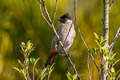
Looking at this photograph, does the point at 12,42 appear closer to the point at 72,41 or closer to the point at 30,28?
the point at 30,28

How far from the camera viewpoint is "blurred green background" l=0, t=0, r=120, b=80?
3285 millimetres

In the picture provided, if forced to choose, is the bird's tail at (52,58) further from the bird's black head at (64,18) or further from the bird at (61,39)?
the bird's black head at (64,18)

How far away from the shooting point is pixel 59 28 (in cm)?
346

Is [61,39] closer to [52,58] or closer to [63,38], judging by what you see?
[63,38]

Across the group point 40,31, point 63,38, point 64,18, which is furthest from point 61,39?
point 64,18

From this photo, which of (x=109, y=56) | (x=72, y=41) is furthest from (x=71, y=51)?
(x=109, y=56)

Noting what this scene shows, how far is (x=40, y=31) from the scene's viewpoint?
3322 mm

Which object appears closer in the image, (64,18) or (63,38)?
(63,38)

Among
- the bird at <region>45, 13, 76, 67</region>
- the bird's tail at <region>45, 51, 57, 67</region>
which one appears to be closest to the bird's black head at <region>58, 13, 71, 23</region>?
the bird at <region>45, 13, 76, 67</region>

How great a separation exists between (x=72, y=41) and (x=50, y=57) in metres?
0.27

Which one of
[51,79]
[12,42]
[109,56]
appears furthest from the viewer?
[12,42]

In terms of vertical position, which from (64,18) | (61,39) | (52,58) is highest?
(64,18)

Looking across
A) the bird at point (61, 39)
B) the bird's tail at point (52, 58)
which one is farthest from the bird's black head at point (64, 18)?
the bird's tail at point (52, 58)

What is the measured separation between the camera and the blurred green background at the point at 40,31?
10.8 ft
